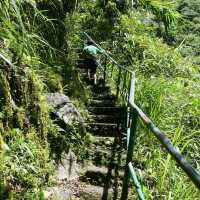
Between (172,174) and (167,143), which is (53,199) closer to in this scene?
(172,174)

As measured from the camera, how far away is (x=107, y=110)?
8.41 metres

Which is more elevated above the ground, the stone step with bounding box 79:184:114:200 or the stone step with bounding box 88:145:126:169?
the stone step with bounding box 79:184:114:200

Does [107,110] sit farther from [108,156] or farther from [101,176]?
[101,176]

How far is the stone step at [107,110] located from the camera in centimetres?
824

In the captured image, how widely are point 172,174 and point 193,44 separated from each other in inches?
813

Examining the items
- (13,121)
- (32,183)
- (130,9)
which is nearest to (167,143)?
(32,183)

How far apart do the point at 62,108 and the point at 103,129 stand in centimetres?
117

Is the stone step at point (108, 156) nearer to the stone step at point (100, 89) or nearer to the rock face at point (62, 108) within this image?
the rock face at point (62, 108)

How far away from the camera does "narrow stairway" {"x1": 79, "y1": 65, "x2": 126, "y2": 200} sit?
5.66 meters

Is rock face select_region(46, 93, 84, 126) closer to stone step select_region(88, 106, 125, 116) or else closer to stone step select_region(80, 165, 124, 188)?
stone step select_region(80, 165, 124, 188)

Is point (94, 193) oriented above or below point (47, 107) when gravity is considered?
below

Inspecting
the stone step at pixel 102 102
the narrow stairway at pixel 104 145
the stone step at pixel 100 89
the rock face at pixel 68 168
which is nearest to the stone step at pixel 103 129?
the narrow stairway at pixel 104 145

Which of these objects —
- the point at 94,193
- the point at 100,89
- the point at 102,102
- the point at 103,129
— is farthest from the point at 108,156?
the point at 100,89

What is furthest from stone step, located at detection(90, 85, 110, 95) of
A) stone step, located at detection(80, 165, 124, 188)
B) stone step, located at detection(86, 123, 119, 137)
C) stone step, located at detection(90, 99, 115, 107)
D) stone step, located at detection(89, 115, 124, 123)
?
stone step, located at detection(80, 165, 124, 188)
